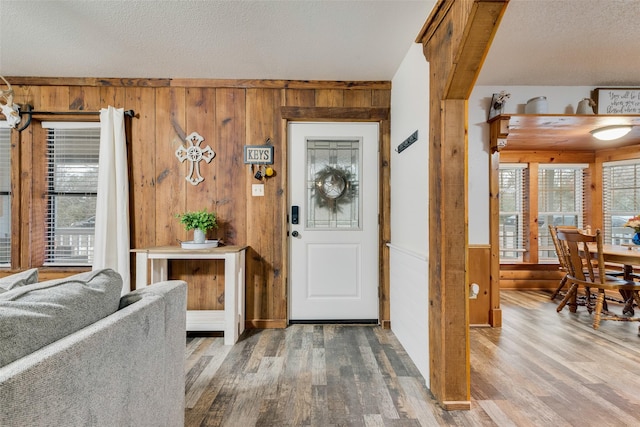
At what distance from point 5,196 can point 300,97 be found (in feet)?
10.0

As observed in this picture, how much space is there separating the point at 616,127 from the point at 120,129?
16.2 feet

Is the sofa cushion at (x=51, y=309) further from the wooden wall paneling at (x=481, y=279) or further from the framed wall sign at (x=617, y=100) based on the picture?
the framed wall sign at (x=617, y=100)

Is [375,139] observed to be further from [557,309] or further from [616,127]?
[557,309]

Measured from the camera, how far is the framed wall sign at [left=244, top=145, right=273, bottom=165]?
3.09 meters

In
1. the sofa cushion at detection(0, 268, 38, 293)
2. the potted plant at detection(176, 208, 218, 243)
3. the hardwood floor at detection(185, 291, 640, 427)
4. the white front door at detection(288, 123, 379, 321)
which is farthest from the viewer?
the white front door at detection(288, 123, 379, 321)

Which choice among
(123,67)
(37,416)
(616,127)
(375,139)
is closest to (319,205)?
(375,139)

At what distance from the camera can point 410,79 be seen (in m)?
2.47

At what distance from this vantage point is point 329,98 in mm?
3125

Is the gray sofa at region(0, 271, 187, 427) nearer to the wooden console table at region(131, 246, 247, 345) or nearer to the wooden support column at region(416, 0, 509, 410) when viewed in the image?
the wooden console table at region(131, 246, 247, 345)

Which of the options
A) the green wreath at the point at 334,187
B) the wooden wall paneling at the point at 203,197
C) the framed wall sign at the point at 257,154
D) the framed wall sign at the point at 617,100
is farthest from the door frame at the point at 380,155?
the framed wall sign at the point at 617,100

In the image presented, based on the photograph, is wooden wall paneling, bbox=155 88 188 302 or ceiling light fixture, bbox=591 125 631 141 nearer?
wooden wall paneling, bbox=155 88 188 302

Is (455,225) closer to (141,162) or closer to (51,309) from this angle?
(51,309)

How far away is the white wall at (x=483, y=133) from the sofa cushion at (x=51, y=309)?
3028 mm

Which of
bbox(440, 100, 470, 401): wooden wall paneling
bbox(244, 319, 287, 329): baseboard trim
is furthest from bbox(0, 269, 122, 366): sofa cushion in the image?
bbox(244, 319, 287, 329): baseboard trim
